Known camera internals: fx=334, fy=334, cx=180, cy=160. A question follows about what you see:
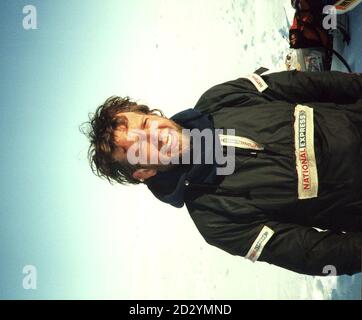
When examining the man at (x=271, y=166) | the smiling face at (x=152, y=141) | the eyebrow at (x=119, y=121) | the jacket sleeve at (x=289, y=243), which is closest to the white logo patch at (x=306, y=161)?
the man at (x=271, y=166)

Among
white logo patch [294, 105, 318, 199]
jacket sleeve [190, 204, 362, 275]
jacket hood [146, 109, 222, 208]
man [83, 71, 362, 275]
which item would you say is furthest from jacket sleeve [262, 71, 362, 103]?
jacket sleeve [190, 204, 362, 275]

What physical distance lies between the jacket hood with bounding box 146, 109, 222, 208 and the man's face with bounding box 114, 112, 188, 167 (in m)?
0.04

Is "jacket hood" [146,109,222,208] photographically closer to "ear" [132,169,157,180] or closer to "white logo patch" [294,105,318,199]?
"ear" [132,169,157,180]

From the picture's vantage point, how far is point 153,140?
1.17 m

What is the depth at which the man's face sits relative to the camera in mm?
1165

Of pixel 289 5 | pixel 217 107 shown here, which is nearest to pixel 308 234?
pixel 217 107

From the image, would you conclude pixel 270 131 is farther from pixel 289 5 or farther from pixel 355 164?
pixel 289 5

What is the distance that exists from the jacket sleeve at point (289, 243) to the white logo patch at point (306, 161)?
119mm

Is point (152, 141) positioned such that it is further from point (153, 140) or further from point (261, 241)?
point (261, 241)

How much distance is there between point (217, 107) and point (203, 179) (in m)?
0.28

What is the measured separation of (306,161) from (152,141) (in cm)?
51

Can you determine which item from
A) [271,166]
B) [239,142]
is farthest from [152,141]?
[271,166]
